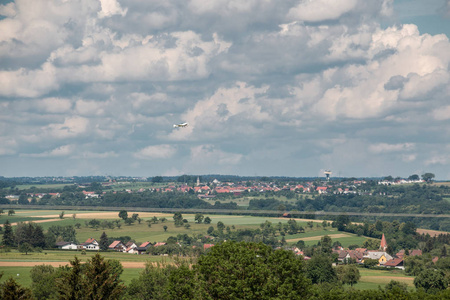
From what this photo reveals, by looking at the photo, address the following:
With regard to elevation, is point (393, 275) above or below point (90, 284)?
below

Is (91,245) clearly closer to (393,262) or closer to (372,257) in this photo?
(372,257)

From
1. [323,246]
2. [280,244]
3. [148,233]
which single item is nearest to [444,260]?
[323,246]

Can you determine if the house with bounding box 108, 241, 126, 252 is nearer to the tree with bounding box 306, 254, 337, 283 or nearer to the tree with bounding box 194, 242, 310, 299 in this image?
the tree with bounding box 306, 254, 337, 283

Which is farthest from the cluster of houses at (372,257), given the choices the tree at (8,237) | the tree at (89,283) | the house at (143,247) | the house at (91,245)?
the tree at (89,283)

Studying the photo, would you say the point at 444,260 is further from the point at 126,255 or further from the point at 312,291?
the point at 312,291

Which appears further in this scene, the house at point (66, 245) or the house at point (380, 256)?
the house at point (66, 245)

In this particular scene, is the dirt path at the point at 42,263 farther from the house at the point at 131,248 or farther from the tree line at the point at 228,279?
the tree line at the point at 228,279

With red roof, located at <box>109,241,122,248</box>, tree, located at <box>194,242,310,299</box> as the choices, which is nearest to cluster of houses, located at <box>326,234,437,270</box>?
red roof, located at <box>109,241,122,248</box>

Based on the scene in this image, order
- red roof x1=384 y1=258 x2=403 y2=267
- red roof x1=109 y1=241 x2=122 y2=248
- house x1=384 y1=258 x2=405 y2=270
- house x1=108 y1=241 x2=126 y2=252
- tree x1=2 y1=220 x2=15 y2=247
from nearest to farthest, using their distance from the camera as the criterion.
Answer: house x1=384 y1=258 x2=405 y2=270, red roof x1=384 y1=258 x2=403 y2=267, tree x1=2 y1=220 x2=15 y2=247, house x1=108 y1=241 x2=126 y2=252, red roof x1=109 y1=241 x2=122 y2=248
